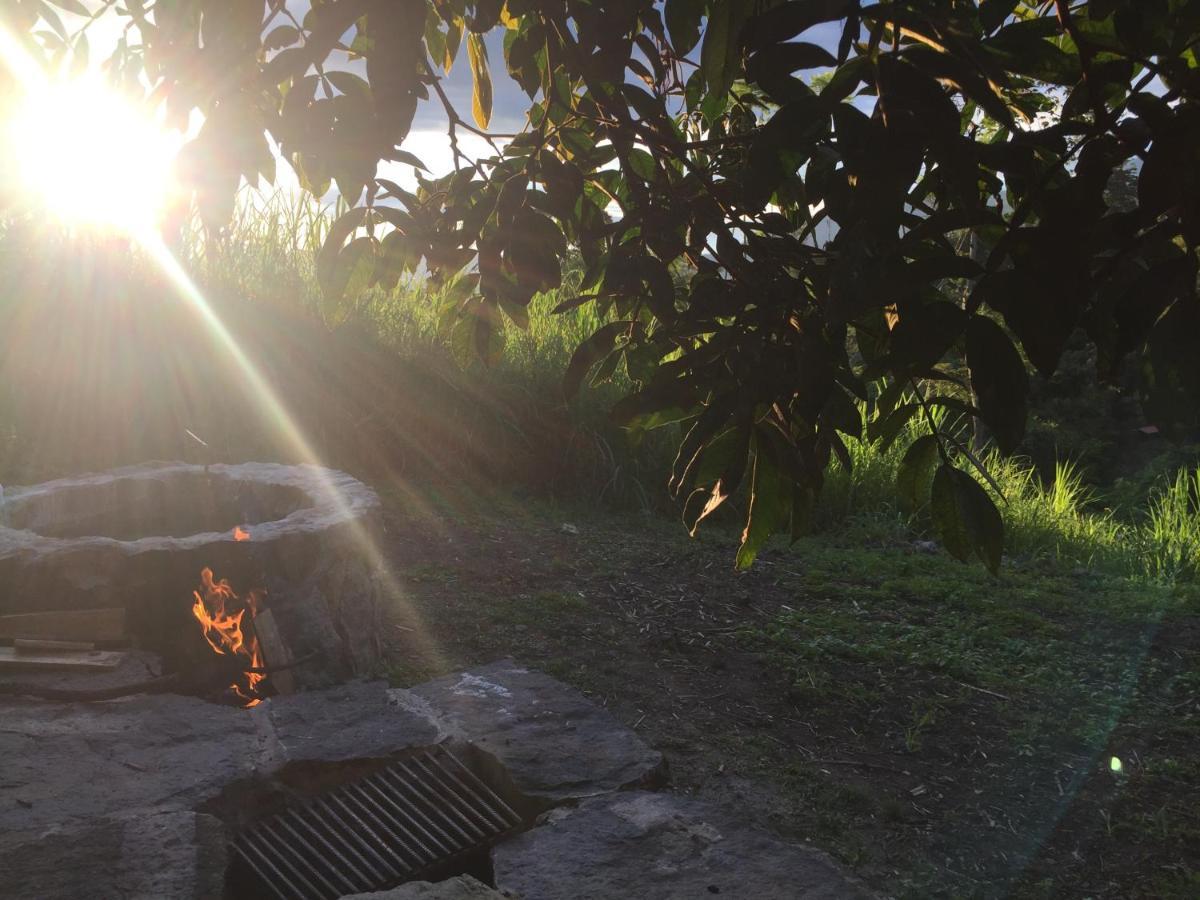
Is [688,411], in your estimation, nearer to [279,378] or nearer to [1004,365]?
[1004,365]

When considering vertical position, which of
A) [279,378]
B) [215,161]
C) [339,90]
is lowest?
[279,378]

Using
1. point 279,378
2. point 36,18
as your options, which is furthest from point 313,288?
point 36,18

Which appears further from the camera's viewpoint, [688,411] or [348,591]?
[348,591]

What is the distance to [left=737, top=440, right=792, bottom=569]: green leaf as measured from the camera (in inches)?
56.7

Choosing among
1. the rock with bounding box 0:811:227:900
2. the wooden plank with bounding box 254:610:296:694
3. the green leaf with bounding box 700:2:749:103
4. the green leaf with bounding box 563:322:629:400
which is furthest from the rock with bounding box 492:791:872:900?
the green leaf with bounding box 700:2:749:103

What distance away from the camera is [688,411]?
1631mm

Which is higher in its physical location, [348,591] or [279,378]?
[279,378]

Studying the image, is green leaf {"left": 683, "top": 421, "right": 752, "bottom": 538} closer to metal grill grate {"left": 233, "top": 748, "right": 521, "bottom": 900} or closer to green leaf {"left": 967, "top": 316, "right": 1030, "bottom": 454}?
green leaf {"left": 967, "top": 316, "right": 1030, "bottom": 454}

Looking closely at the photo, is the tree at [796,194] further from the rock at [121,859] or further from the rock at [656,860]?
the rock at [121,859]

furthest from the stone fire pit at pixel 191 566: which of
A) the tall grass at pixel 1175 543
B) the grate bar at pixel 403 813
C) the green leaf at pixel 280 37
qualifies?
the tall grass at pixel 1175 543

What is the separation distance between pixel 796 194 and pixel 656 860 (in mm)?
1606

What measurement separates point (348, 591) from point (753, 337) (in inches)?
98.3

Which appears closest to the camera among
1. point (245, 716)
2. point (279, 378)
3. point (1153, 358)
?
point (1153, 358)

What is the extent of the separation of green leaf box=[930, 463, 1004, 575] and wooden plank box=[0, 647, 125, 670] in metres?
2.79
